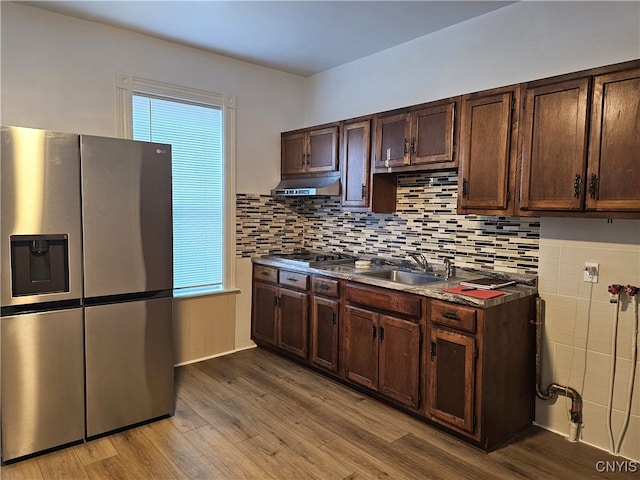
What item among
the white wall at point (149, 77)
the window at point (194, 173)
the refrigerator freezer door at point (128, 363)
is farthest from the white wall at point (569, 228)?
the refrigerator freezer door at point (128, 363)

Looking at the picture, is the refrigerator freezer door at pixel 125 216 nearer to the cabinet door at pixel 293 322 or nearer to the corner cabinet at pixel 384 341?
the cabinet door at pixel 293 322

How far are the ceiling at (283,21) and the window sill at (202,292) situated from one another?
2.08m

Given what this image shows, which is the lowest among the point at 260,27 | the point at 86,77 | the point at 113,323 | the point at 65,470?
the point at 65,470

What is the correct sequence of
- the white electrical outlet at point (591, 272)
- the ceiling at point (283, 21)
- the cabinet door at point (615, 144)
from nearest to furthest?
the cabinet door at point (615, 144) → the white electrical outlet at point (591, 272) → the ceiling at point (283, 21)

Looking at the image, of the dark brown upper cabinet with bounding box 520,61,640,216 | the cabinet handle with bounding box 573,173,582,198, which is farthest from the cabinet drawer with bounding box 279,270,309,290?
the cabinet handle with bounding box 573,173,582,198

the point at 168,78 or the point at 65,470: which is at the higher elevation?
the point at 168,78

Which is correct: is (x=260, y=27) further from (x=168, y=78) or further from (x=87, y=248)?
(x=87, y=248)

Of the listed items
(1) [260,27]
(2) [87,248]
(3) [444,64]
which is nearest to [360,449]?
(2) [87,248]

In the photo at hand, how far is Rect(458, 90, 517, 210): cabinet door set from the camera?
2.61 meters

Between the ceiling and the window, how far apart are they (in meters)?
0.46

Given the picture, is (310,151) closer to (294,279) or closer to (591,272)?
(294,279)

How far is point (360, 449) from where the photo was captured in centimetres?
255

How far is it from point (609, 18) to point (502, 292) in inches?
64.2

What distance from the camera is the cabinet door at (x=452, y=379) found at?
2506 mm
